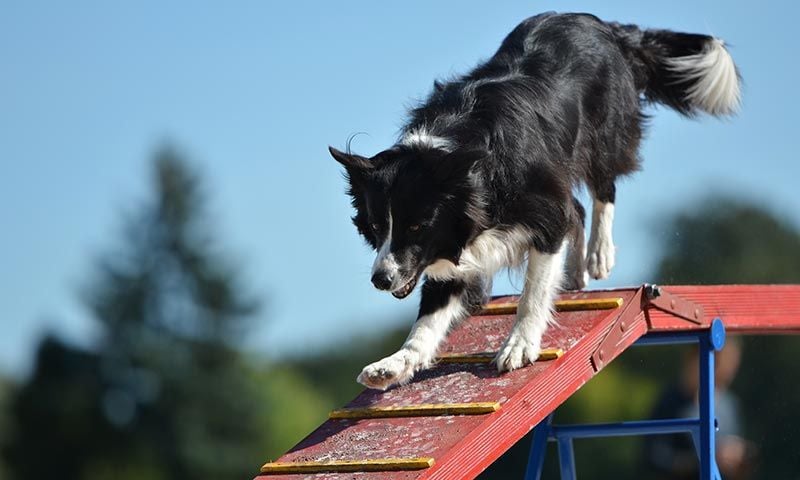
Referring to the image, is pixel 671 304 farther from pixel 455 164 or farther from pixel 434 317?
pixel 455 164

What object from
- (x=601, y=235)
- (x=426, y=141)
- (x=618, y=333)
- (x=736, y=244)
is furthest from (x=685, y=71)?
(x=736, y=244)

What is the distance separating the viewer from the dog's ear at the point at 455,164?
5.96 m

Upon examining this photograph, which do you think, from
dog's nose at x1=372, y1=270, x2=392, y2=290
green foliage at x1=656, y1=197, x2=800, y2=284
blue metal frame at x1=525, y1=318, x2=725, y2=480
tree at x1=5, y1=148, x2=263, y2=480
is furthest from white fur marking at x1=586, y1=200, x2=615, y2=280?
tree at x1=5, y1=148, x2=263, y2=480

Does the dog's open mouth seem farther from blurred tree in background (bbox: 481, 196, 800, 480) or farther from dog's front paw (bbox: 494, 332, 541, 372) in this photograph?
blurred tree in background (bbox: 481, 196, 800, 480)

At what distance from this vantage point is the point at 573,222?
6547 mm

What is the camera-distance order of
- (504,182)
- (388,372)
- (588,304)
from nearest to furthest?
(388,372) < (504,182) < (588,304)

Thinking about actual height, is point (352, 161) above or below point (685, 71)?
below

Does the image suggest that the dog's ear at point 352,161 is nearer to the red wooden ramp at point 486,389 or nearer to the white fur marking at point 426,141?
the white fur marking at point 426,141

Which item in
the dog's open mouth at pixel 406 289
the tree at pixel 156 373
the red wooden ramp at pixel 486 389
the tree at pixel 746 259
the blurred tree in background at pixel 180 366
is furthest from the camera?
the tree at pixel 156 373

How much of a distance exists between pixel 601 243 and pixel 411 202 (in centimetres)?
174

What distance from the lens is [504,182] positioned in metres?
6.16

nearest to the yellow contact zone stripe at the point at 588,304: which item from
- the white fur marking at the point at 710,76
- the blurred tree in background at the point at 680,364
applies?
the white fur marking at the point at 710,76

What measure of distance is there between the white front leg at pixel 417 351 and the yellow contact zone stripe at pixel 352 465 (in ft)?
1.59

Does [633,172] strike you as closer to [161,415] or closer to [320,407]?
[320,407]
